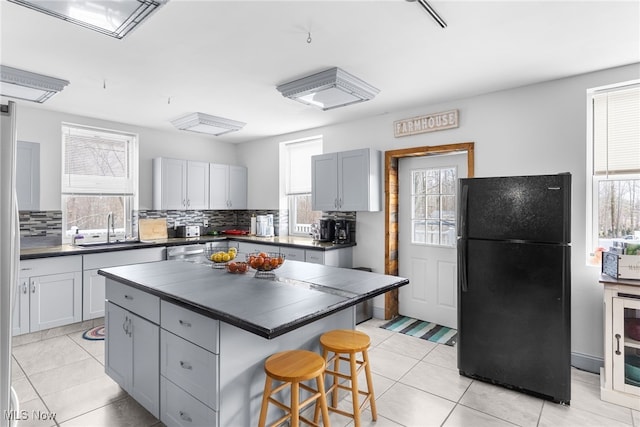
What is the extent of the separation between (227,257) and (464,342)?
2096 mm

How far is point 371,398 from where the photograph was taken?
7.46 ft

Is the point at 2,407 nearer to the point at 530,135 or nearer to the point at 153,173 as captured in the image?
the point at 530,135

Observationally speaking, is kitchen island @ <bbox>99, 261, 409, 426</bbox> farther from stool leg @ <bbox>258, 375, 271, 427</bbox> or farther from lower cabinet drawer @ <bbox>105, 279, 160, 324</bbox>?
stool leg @ <bbox>258, 375, 271, 427</bbox>

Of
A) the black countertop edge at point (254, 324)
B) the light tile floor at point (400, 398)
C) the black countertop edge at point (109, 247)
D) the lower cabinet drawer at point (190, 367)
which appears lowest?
the light tile floor at point (400, 398)

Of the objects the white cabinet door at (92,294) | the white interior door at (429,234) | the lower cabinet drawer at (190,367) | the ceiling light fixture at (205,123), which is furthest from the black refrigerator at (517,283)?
the white cabinet door at (92,294)

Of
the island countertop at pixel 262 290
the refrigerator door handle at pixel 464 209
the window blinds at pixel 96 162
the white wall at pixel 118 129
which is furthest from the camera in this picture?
the window blinds at pixel 96 162

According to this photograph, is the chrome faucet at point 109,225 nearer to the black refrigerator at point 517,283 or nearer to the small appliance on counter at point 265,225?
the small appliance on counter at point 265,225

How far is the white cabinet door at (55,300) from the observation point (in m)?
3.65

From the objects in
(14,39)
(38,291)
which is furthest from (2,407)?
(38,291)

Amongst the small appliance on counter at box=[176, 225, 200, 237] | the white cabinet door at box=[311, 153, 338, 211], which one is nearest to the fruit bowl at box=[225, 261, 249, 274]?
the white cabinet door at box=[311, 153, 338, 211]

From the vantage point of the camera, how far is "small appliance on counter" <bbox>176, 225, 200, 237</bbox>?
5332 millimetres

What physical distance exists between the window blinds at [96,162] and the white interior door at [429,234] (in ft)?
12.9

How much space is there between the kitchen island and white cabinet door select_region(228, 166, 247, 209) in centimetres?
341

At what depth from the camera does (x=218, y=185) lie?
577 cm
